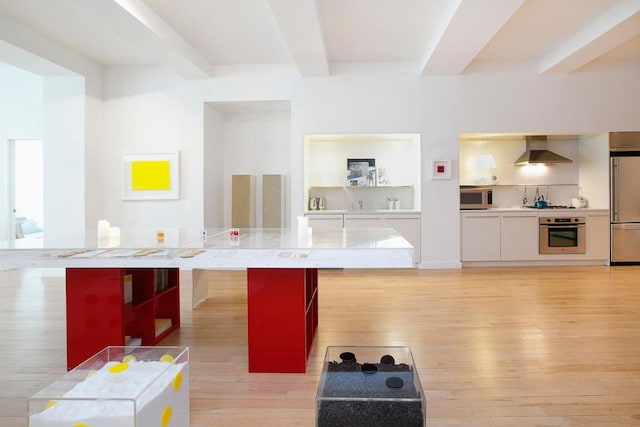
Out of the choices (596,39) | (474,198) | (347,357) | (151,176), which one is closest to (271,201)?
(151,176)

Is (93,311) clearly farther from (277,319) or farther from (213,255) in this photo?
(277,319)

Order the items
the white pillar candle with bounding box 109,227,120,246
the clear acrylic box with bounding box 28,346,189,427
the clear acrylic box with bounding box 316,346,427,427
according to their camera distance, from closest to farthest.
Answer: the clear acrylic box with bounding box 28,346,189,427, the clear acrylic box with bounding box 316,346,427,427, the white pillar candle with bounding box 109,227,120,246

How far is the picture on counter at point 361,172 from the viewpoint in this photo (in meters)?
6.92

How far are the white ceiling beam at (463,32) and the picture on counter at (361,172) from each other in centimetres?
167

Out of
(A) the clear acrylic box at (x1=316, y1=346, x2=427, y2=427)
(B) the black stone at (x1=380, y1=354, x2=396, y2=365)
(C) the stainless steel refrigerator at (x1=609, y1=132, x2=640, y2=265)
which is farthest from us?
(C) the stainless steel refrigerator at (x1=609, y1=132, x2=640, y2=265)

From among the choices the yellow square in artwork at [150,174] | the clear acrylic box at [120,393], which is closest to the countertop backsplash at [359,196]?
the yellow square in artwork at [150,174]

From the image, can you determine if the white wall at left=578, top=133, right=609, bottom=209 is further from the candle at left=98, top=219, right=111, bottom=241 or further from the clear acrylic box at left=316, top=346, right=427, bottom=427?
the candle at left=98, top=219, right=111, bottom=241

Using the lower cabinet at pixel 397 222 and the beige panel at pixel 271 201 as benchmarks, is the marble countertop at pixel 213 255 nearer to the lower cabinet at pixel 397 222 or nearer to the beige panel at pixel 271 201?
the lower cabinet at pixel 397 222

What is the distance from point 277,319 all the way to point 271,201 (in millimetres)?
4348

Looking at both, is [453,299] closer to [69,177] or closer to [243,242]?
[243,242]

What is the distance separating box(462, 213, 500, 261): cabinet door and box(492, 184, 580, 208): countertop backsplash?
35.1 inches

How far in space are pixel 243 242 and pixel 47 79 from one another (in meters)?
5.08

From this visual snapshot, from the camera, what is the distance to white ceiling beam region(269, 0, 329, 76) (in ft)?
13.0

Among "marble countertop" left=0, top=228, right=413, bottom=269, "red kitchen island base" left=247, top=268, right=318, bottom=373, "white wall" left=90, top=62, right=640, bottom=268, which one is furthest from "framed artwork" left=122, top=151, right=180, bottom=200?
"red kitchen island base" left=247, top=268, right=318, bottom=373
